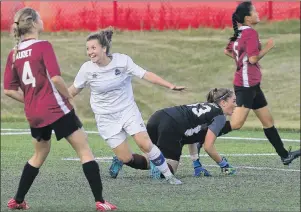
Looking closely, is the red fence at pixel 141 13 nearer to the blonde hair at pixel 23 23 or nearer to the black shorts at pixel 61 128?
the blonde hair at pixel 23 23

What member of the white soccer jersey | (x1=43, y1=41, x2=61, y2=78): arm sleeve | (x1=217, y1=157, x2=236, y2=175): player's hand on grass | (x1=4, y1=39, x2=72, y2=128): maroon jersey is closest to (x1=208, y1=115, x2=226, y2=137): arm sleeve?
(x1=217, y1=157, x2=236, y2=175): player's hand on grass

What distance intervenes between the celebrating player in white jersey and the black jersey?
0.81m

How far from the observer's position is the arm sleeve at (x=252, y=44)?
39.8 ft

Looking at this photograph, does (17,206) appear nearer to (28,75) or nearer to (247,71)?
(28,75)

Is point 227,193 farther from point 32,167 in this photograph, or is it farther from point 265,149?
point 265,149

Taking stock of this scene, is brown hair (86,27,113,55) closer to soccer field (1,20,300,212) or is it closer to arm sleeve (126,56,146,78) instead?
arm sleeve (126,56,146,78)

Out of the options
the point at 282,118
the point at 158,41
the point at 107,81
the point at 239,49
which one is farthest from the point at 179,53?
the point at 107,81

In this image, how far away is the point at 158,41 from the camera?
30.0 meters

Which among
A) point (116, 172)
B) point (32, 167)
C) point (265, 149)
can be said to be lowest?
point (265, 149)

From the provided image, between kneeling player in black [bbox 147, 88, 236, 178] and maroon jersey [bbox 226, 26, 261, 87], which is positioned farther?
maroon jersey [bbox 226, 26, 261, 87]

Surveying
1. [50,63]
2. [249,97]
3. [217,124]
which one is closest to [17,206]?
[50,63]

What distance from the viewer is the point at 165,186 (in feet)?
33.4

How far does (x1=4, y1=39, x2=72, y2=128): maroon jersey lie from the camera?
27.8 feet

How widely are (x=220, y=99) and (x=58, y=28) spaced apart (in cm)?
1943
